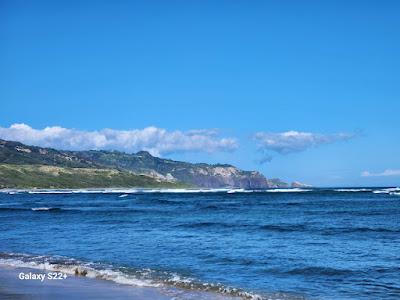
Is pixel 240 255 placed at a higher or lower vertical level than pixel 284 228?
lower

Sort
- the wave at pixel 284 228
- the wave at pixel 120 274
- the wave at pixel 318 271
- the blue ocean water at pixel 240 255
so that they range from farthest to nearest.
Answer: the wave at pixel 284 228
the wave at pixel 318 271
the blue ocean water at pixel 240 255
the wave at pixel 120 274

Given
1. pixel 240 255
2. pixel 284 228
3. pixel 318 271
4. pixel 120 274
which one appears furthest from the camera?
pixel 284 228

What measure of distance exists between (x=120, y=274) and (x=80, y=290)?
3463 mm

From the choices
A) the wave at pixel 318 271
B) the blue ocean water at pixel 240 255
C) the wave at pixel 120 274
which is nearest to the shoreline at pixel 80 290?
the wave at pixel 120 274

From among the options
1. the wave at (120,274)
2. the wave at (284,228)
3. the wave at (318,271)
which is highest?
the wave at (284,228)

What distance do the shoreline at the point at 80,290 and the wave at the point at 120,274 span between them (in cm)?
54

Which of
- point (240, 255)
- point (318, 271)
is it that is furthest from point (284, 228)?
point (318, 271)

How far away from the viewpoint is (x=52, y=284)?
1883 centimetres

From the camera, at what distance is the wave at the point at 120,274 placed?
18844 mm

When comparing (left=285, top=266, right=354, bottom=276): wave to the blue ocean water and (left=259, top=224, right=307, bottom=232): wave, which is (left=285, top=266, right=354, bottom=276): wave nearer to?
A: the blue ocean water

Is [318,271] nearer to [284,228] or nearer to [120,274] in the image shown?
[120,274]

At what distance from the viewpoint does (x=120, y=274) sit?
21.4m

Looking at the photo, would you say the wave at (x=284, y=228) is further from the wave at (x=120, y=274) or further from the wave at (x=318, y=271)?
the wave at (x=120, y=274)

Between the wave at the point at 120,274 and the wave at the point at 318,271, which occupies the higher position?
the wave at the point at 318,271
